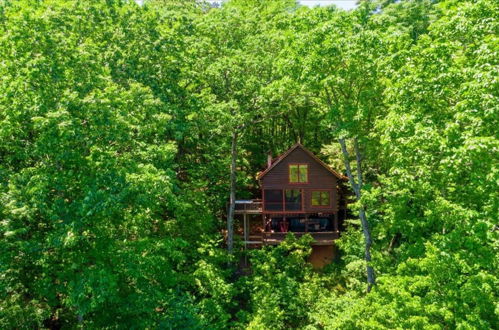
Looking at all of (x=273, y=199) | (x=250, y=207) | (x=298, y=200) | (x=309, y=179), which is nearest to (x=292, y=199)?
(x=298, y=200)

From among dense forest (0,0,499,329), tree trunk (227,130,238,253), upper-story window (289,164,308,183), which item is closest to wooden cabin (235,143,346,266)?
upper-story window (289,164,308,183)

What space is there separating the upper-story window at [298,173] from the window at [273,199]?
132 cm

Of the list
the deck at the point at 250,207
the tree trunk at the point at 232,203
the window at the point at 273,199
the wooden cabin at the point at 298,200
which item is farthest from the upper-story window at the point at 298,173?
the tree trunk at the point at 232,203

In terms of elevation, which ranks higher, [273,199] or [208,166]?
[208,166]

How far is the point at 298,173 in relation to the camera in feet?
83.1

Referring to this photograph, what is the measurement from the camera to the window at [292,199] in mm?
25828

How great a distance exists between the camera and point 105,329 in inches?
623

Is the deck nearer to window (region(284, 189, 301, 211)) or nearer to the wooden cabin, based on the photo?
the wooden cabin

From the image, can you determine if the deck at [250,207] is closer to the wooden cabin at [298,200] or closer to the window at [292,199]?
the wooden cabin at [298,200]

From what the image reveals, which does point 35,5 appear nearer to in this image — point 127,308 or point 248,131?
point 127,308

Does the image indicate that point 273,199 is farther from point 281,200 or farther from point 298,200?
point 298,200

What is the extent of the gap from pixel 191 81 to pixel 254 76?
3.80m

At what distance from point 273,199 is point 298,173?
254cm

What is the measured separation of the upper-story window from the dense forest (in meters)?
4.15
